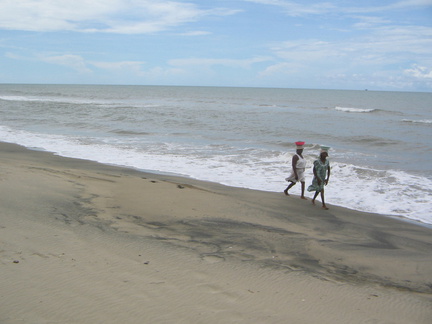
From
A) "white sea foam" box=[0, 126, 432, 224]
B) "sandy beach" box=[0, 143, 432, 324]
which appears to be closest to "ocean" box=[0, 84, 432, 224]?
"white sea foam" box=[0, 126, 432, 224]

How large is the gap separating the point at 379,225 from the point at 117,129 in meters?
18.1

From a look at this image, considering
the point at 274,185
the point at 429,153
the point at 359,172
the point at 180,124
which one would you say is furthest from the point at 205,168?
the point at 180,124

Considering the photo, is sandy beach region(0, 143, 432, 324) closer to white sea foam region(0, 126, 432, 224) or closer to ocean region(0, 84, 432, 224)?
white sea foam region(0, 126, 432, 224)

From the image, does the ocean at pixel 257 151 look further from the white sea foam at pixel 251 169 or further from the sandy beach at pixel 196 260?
the sandy beach at pixel 196 260

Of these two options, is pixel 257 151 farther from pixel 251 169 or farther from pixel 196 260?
pixel 196 260

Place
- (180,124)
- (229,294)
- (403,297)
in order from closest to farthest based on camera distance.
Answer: (229,294), (403,297), (180,124)

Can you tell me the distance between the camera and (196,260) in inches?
189

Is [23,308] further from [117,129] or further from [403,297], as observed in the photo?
[117,129]

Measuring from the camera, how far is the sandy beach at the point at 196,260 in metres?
3.66

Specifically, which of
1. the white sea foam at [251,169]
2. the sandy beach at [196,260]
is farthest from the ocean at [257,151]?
the sandy beach at [196,260]

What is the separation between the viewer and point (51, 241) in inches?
193

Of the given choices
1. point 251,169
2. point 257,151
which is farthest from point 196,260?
point 257,151

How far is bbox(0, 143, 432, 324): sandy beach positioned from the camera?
3.66m

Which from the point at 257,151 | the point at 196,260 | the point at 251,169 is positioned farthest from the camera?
the point at 257,151
